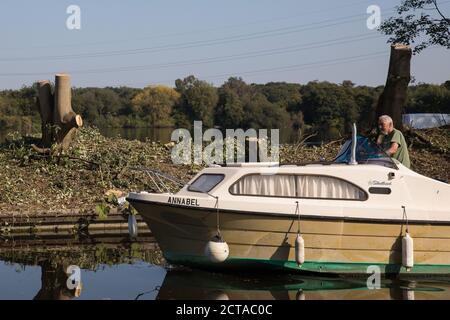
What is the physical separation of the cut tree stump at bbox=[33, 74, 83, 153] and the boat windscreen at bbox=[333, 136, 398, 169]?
9.60 m

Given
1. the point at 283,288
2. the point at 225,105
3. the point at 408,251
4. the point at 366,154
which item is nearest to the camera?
the point at 283,288

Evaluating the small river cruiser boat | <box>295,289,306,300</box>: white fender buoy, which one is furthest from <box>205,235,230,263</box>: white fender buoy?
<box>295,289,306,300</box>: white fender buoy

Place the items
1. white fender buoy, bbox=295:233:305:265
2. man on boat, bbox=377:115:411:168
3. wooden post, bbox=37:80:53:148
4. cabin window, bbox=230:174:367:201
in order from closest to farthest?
white fender buoy, bbox=295:233:305:265 < cabin window, bbox=230:174:367:201 < man on boat, bbox=377:115:411:168 < wooden post, bbox=37:80:53:148

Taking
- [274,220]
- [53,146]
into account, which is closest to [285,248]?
[274,220]

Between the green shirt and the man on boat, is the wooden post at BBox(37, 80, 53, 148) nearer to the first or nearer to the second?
the man on boat

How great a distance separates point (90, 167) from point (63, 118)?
A: 1.70 metres

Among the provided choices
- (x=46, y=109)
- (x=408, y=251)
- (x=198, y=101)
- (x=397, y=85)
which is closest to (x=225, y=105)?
(x=198, y=101)

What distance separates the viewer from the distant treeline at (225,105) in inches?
3548

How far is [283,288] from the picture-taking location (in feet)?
36.5

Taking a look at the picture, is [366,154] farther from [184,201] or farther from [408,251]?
[184,201]

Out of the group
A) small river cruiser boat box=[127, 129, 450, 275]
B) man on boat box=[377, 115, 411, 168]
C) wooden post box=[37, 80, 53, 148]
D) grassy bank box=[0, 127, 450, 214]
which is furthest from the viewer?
wooden post box=[37, 80, 53, 148]

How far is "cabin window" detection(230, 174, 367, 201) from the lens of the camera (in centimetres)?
1155

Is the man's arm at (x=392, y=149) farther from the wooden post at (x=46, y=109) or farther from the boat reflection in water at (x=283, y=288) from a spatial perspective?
the wooden post at (x=46, y=109)
